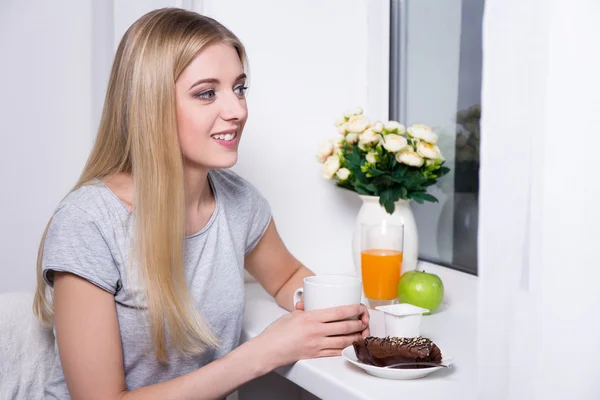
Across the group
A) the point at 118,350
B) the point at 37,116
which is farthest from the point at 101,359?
the point at 37,116

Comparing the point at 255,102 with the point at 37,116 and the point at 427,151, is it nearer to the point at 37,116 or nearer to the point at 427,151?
the point at 427,151

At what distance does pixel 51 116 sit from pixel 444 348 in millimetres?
1173

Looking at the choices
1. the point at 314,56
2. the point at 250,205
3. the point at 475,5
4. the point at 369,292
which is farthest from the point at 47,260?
the point at 475,5

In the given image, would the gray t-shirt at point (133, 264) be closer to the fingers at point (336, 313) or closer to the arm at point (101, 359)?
the arm at point (101, 359)

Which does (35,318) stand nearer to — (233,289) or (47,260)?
(47,260)

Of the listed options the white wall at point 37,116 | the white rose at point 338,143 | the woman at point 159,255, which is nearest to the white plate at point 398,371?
the woman at point 159,255

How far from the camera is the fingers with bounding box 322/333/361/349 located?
1092mm

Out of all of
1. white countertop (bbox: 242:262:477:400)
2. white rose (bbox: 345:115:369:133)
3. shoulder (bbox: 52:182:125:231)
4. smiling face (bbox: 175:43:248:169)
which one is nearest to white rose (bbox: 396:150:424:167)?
white rose (bbox: 345:115:369:133)

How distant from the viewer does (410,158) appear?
1.46m

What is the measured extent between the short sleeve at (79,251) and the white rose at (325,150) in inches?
24.9

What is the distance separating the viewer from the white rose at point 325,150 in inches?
62.8

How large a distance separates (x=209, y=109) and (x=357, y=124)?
0.44 metres

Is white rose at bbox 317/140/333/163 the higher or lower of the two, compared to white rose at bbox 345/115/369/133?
lower

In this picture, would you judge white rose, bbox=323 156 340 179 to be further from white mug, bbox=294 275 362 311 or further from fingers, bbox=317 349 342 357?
fingers, bbox=317 349 342 357
